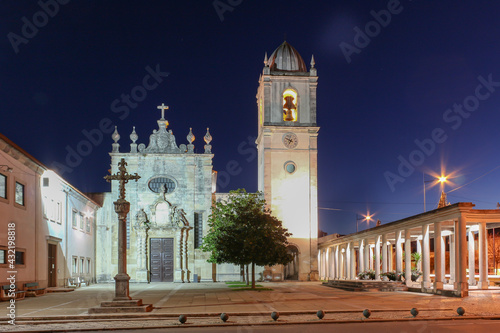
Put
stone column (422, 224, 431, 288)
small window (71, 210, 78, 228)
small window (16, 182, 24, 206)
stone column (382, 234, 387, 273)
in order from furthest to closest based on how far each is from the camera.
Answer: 1. small window (71, 210, 78, 228)
2. stone column (382, 234, 387, 273)
3. stone column (422, 224, 431, 288)
4. small window (16, 182, 24, 206)

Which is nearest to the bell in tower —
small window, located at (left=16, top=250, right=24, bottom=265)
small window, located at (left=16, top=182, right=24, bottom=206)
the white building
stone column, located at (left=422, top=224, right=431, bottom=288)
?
the white building

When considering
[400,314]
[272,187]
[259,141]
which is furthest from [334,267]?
[400,314]

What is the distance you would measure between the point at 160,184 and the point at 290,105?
41.0ft

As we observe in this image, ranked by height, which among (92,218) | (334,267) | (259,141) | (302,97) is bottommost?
(334,267)

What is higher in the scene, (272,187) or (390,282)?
(272,187)

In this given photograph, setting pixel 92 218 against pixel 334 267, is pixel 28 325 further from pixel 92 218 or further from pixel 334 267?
pixel 334 267

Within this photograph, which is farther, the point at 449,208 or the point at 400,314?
the point at 449,208

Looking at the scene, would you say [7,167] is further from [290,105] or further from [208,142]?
[290,105]

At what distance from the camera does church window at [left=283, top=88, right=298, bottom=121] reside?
47.8m

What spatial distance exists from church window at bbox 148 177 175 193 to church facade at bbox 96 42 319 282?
3.2 inches

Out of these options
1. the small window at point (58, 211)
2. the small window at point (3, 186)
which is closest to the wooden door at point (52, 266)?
the small window at point (58, 211)

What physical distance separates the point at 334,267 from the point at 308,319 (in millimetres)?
33049

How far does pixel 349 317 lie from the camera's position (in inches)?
664

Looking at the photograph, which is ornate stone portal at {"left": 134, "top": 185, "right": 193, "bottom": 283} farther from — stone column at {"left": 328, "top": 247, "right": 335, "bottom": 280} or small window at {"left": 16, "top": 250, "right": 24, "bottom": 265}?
small window at {"left": 16, "top": 250, "right": 24, "bottom": 265}
